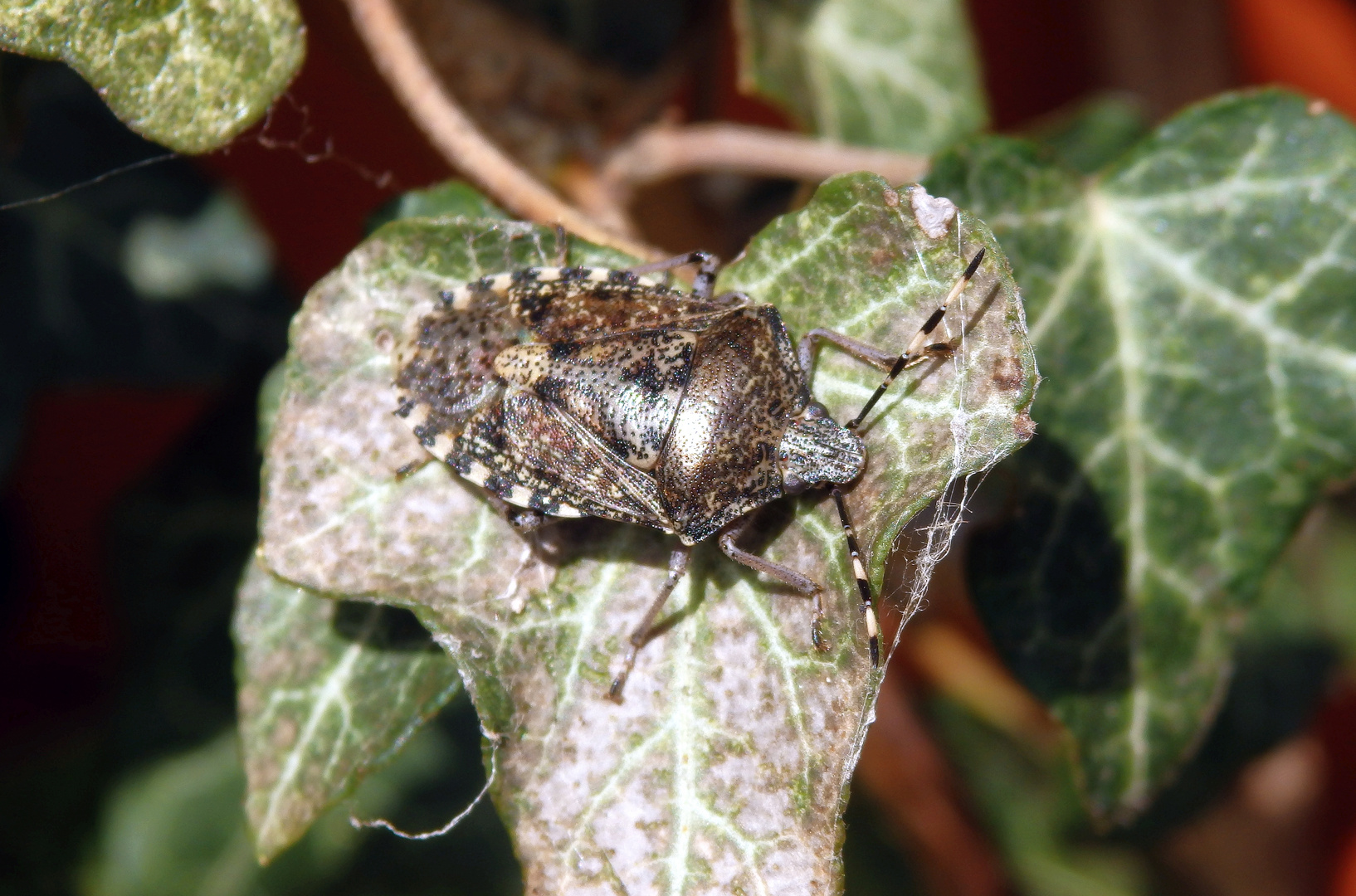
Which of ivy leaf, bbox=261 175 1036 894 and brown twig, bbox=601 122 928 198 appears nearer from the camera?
ivy leaf, bbox=261 175 1036 894

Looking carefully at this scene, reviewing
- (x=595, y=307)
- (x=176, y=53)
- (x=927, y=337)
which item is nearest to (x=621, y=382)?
(x=595, y=307)

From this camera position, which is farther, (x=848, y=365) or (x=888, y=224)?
(x=848, y=365)

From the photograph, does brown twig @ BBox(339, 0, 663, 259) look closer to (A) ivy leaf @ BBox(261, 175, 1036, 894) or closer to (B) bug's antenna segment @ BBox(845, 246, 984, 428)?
(A) ivy leaf @ BBox(261, 175, 1036, 894)

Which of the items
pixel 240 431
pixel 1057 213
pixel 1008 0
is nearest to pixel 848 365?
pixel 1057 213

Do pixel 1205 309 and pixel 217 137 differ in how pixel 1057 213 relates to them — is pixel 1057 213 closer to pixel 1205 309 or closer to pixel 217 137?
pixel 1205 309

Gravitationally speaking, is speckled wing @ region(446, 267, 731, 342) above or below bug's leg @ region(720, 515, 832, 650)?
above

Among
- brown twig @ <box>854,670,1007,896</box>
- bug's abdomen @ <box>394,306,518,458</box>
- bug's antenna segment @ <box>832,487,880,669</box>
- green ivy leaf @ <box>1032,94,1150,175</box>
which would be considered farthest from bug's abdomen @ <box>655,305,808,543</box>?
green ivy leaf @ <box>1032,94,1150,175</box>
